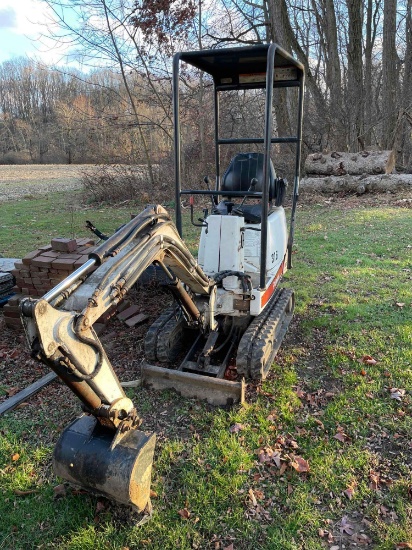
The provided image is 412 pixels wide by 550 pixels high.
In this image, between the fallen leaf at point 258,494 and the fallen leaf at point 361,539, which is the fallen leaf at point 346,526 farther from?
the fallen leaf at point 258,494

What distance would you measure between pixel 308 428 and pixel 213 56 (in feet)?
10.6

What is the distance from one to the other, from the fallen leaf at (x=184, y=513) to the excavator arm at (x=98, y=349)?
0.89 feet

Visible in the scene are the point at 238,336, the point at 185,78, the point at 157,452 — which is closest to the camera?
the point at 157,452

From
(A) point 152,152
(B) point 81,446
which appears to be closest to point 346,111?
(A) point 152,152

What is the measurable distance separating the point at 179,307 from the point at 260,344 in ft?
2.65

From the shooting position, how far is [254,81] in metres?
4.74

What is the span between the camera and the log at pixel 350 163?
538 inches

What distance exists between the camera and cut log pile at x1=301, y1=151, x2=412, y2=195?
43.3ft

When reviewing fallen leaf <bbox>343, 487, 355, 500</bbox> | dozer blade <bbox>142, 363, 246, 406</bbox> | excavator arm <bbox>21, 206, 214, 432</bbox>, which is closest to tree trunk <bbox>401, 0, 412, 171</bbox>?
dozer blade <bbox>142, 363, 246, 406</bbox>

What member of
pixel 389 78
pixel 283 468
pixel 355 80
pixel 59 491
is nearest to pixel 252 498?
pixel 283 468

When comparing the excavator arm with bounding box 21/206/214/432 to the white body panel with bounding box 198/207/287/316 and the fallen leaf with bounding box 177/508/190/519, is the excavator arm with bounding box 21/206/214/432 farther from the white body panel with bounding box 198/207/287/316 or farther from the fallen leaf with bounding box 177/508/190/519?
the white body panel with bounding box 198/207/287/316

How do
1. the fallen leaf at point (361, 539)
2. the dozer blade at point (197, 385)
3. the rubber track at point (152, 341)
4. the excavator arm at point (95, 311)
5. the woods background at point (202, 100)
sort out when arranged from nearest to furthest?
the excavator arm at point (95, 311)
the fallen leaf at point (361, 539)
the dozer blade at point (197, 385)
the rubber track at point (152, 341)
the woods background at point (202, 100)

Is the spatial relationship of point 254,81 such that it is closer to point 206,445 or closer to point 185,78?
point 206,445

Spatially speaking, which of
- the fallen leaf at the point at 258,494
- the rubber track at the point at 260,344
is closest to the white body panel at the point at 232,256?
the rubber track at the point at 260,344
